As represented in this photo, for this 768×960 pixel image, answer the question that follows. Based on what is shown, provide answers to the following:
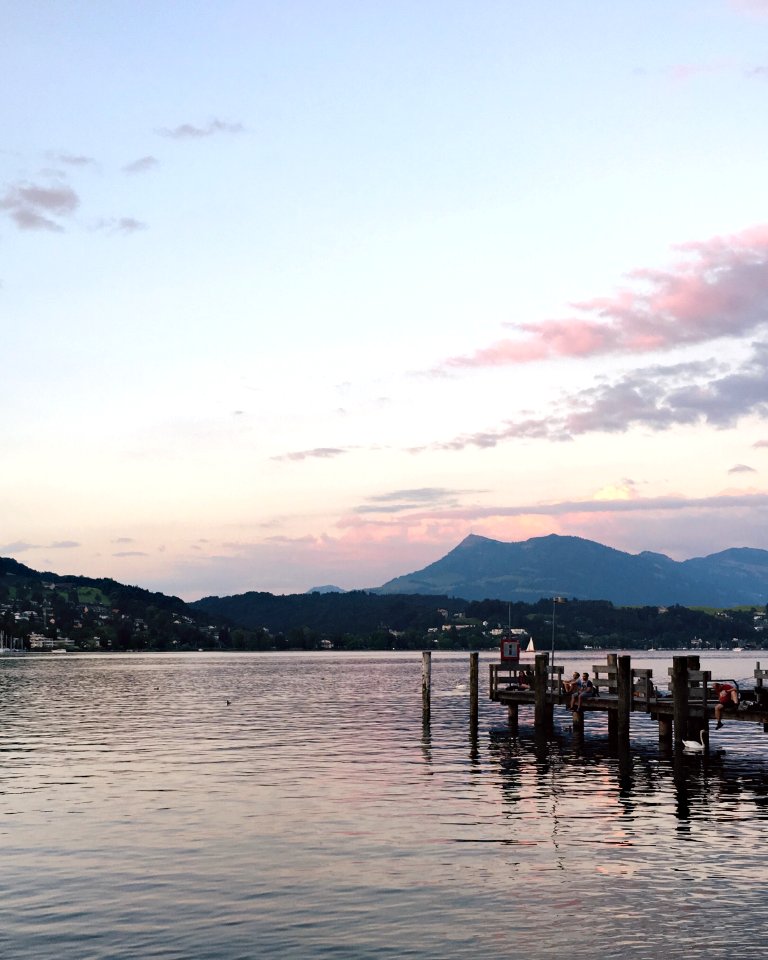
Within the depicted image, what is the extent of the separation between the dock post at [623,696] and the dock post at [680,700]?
3.26m

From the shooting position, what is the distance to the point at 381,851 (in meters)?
26.8

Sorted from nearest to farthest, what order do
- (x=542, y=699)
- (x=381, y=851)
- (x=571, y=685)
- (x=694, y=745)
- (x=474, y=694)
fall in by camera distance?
(x=381, y=851) < (x=694, y=745) < (x=571, y=685) < (x=542, y=699) < (x=474, y=694)

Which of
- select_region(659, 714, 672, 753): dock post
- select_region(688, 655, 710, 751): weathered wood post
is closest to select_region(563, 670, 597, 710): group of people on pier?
select_region(659, 714, 672, 753): dock post

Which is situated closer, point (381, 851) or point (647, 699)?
point (381, 851)

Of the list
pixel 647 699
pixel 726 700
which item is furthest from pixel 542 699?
pixel 726 700

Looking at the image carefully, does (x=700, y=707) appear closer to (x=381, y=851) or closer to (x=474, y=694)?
(x=474, y=694)

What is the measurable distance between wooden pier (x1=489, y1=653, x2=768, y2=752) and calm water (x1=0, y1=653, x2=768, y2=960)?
173 centimetres

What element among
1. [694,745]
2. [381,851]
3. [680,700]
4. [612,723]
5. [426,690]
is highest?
[680,700]

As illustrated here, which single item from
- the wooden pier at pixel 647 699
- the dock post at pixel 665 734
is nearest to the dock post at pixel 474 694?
the wooden pier at pixel 647 699

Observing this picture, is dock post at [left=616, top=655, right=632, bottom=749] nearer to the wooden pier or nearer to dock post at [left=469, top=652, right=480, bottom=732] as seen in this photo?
the wooden pier

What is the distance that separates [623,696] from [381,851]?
24.8 metres

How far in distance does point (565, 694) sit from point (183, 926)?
37.5 meters

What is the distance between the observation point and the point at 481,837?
28.5 meters

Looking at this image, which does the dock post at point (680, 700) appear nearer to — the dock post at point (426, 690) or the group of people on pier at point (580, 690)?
the group of people on pier at point (580, 690)
